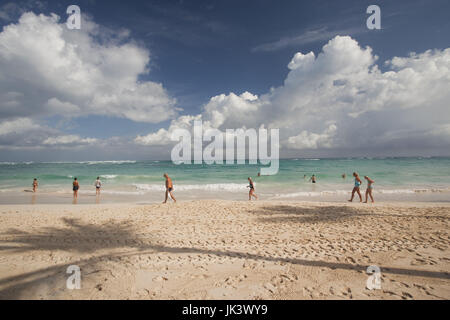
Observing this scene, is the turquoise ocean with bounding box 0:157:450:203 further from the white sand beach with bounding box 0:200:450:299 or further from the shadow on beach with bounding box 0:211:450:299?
the shadow on beach with bounding box 0:211:450:299

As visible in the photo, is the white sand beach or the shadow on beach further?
the shadow on beach

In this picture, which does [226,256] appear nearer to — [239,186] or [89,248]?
[89,248]

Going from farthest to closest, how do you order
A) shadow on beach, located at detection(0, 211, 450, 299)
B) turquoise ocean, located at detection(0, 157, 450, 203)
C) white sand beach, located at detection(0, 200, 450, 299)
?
turquoise ocean, located at detection(0, 157, 450, 203) < shadow on beach, located at detection(0, 211, 450, 299) < white sand beach, located at detection(0, 200, 450, 299)

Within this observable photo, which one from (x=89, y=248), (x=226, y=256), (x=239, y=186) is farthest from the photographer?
(x=239, y=186)

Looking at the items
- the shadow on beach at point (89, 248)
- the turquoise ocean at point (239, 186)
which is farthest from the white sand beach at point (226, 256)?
the turquoise ocean at point (239, 186)

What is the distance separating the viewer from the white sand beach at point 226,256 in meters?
4.05

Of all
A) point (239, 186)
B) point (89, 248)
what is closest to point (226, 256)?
point (89, 248)

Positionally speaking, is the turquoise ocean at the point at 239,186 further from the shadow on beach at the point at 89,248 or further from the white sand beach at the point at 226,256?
the shadow on beach at the point at 89,248

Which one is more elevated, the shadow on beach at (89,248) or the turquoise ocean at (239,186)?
the shadow on beach at (89,248)

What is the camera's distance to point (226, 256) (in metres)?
5.50

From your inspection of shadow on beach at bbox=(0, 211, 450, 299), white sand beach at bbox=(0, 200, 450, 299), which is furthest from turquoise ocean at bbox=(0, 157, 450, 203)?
shadow on beach at bbox=(0, 211, 450, 299)

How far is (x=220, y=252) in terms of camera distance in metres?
5.76

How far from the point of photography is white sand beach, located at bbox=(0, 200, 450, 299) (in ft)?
13.3
